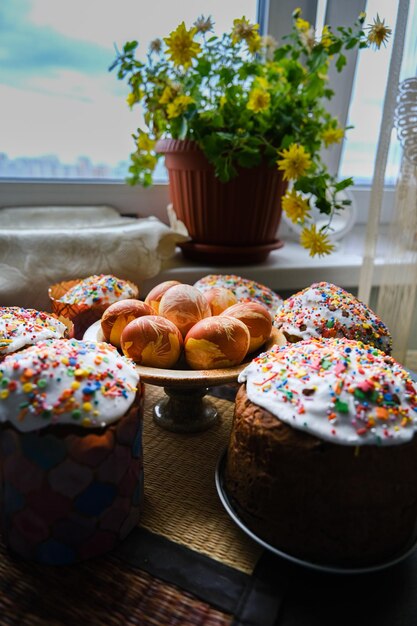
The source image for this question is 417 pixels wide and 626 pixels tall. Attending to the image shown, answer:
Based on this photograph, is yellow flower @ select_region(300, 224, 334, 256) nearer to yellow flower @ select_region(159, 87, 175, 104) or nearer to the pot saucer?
the pot saucer

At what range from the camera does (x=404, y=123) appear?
114cm

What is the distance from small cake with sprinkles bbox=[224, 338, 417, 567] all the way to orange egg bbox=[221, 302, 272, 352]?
20 centimetres

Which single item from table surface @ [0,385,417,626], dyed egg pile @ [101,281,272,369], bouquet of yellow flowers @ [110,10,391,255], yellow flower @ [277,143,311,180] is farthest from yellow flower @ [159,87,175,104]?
table surface @ [0,385,417,626]

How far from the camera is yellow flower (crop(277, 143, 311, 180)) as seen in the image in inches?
39.7

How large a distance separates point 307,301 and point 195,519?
446 mm

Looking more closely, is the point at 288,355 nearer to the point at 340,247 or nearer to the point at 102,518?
the point at 102,518

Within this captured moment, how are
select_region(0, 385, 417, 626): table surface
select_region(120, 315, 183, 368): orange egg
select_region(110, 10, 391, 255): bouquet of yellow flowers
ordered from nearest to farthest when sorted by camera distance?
select_region(0, 385, 417, 626): table surface < select_region(120, 315, 183, 368): orange egg < select_region(110, 10, 391, 255): bouquet of yellow flowers

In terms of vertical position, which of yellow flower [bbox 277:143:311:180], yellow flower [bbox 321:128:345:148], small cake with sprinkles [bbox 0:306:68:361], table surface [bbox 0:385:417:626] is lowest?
table surface [bbox 0:385:417:626]

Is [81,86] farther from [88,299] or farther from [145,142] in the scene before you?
[88,299]

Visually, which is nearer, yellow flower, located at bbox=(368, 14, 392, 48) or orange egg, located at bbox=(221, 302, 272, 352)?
orange egg, located at bbox=(221, 302, 272, 352)

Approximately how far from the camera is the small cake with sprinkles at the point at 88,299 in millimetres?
936

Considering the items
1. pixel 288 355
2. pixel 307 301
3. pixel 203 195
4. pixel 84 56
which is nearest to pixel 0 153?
pixel 84 56

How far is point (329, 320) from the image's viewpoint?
83 centimetres

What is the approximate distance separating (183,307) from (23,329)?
0.25m
